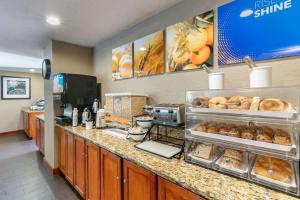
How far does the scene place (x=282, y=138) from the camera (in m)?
0.89

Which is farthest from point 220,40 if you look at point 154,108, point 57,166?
point 57,166

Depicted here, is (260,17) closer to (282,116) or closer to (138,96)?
(282,116)

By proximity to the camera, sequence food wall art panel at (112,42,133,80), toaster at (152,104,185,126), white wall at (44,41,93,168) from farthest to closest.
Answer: white wall at (44,41,93,168) → food wall art panel at (112,42,133,80) → toaster at (152,104,185,126)

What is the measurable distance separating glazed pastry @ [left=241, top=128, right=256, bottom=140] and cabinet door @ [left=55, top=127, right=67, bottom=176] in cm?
245

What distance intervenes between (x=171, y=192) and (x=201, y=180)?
0.21 meters

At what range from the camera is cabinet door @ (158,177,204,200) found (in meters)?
0.94

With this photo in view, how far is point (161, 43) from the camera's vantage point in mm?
1964

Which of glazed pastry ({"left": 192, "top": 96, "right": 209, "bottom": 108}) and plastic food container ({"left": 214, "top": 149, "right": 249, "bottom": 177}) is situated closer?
plastic food container ({"left": 214, "top": 149, "right": 249, "bottom": 177})

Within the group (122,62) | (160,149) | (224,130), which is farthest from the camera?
(122,62)

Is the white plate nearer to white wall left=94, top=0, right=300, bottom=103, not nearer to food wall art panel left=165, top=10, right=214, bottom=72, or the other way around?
white wall left=94, top=0, right=300, bottom=103

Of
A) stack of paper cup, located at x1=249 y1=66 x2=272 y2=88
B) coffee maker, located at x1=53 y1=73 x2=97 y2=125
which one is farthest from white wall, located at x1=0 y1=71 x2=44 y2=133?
stack of paper cup, located at x1=249 y1=66 x2=272 y2=88

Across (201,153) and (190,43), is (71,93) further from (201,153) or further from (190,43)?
(201,153)

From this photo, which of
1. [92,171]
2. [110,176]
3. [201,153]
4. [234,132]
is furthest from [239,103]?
[92,171]

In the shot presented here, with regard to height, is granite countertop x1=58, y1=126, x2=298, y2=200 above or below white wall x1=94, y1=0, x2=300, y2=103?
below
